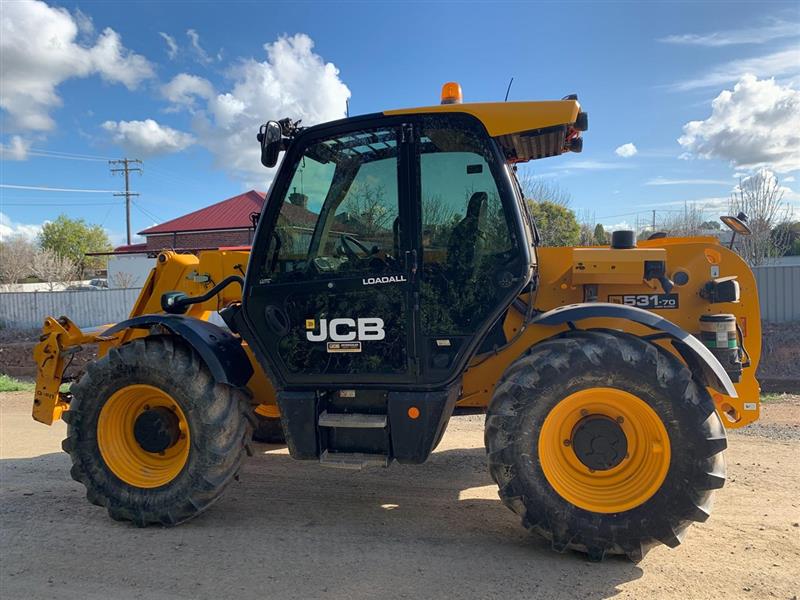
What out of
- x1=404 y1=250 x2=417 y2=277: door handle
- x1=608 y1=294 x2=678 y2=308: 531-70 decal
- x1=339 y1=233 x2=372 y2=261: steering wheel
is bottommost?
x1=608 y1=294 x2=678 y2=308: 531-70 decal

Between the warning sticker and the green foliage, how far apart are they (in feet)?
43.8

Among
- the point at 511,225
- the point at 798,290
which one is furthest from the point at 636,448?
the point at 798,290

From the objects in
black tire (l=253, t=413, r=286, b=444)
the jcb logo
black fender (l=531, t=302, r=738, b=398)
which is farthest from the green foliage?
the jcb logo

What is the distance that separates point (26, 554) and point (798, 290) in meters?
15.7

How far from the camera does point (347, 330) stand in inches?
145

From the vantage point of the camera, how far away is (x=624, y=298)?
3.92 m

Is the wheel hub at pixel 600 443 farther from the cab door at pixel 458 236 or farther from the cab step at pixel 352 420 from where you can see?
the cab step at pixel 352 420

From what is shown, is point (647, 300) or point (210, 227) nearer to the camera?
point (647, 300)

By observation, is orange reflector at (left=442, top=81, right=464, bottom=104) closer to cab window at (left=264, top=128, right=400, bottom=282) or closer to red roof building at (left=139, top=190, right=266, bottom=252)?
cab window at (left=264, top=128, right=400, bottom=282)

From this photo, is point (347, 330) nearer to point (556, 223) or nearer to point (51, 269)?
point (556, 223)

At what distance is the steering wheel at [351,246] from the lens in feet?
12.0

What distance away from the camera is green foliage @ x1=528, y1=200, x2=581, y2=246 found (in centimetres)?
1723

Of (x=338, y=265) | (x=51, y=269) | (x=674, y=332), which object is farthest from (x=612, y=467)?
(x=51, y=269)

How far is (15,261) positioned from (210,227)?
14457mm
